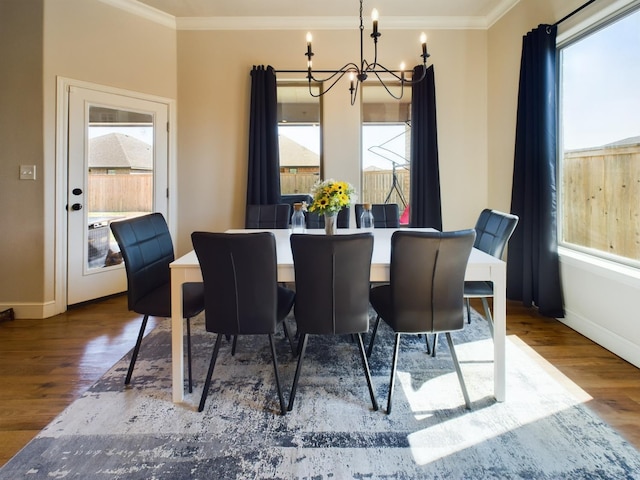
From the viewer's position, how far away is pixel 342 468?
1.44m

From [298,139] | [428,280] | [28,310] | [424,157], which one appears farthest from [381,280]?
[28,310]

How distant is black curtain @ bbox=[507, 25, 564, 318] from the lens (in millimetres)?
2939

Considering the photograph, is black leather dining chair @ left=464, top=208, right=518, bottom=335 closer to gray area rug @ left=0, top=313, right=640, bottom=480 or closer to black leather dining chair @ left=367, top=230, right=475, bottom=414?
gray area rug @ left=0, top=313, right=640, bottom=480

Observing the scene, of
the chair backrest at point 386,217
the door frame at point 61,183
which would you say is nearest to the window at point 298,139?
the chair backrest at point 386,217

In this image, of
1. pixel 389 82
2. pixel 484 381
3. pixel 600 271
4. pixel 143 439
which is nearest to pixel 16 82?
pixel 143 439

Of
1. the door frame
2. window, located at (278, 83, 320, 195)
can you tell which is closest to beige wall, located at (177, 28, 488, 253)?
window, located at (278, 83, 320, 195)

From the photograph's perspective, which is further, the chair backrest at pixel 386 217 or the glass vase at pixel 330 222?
the chair backrest at pixel 386 217

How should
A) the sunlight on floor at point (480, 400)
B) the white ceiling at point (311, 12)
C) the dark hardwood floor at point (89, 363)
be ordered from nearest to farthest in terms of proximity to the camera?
1. the sunlight on floor at point (480, 400)
2. the dark hardwood floor at point (89, 363)
3. the white ceiling at point (311, 12)

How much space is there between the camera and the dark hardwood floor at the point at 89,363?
1.78 meters

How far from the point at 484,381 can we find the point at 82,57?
164 inches

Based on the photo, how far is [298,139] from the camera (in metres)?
4.20

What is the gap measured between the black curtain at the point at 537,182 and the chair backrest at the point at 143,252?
2870 mm

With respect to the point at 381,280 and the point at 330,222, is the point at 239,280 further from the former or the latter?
the point at 330,222

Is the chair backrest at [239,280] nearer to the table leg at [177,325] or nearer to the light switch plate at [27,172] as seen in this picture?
the table leg at [177,325]
